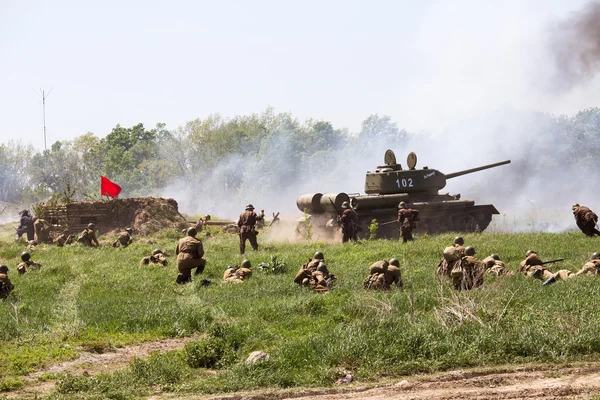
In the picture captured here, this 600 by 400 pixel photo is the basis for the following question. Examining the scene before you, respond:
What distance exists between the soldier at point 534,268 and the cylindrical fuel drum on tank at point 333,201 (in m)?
12.3

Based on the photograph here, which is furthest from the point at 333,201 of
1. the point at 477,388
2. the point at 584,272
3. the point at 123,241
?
the point at 477,388

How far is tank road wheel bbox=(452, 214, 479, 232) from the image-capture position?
3188 cm

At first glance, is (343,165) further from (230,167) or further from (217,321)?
(217,321)

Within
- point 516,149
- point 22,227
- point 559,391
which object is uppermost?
point 516,149

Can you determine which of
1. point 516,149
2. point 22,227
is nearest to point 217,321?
point 22,227

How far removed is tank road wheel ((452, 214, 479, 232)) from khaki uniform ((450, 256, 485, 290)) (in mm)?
16365

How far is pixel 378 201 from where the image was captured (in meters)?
29.9

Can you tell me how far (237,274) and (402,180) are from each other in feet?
44.1

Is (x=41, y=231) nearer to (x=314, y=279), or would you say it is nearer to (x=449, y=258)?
(x=314, y=279)

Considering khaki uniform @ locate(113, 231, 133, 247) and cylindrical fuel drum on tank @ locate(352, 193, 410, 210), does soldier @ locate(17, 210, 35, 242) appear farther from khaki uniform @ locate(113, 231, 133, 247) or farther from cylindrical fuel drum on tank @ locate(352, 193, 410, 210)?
cylindrical fuel drum on tank @ locate(352, 193, 410, 210)

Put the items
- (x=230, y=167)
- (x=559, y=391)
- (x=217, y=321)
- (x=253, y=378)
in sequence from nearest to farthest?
(x=559, y=391) → (x=253, y=378) → (x=217, y=321) → (x=230, y=167)

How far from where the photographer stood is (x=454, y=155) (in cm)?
6022

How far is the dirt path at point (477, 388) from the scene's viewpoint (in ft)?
30.5

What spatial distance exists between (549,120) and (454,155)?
7.01 meters
